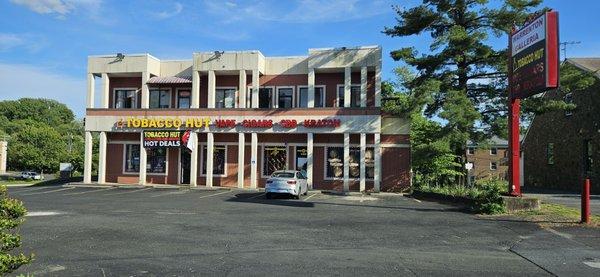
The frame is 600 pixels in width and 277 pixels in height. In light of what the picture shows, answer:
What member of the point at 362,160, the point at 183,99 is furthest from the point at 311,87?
the point at 183,99

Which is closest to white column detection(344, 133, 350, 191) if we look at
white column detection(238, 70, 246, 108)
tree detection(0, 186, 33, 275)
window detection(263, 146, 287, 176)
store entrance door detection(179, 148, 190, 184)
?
window detection(263, 146, 287, 176)

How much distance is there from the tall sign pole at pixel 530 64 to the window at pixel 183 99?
73.9ft

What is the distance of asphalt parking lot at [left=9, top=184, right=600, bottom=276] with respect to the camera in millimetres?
8562

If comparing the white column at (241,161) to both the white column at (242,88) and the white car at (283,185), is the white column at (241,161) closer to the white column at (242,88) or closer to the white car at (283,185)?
the white column at (242,88)

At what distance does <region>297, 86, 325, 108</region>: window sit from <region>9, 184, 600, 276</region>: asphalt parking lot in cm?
1665

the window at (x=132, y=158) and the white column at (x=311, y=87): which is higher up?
the white column at (x=311, y=87)

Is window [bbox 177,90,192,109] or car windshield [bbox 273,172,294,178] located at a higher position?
window [bbox 177,90,192,109]

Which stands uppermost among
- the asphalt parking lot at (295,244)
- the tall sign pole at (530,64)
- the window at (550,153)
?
the tall sign pole at (530,64)

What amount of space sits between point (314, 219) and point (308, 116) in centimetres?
1649

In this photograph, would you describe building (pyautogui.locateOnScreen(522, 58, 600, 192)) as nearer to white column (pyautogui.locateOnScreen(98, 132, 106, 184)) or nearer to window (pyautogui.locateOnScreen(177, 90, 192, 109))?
window (pyautogui.locateOnScreen(177, 90, 192, 109))

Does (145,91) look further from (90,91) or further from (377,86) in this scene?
(377,86)

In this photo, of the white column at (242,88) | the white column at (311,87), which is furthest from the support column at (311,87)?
the white column at (242,88)

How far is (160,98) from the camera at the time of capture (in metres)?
35.3

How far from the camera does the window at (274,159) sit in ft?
109
